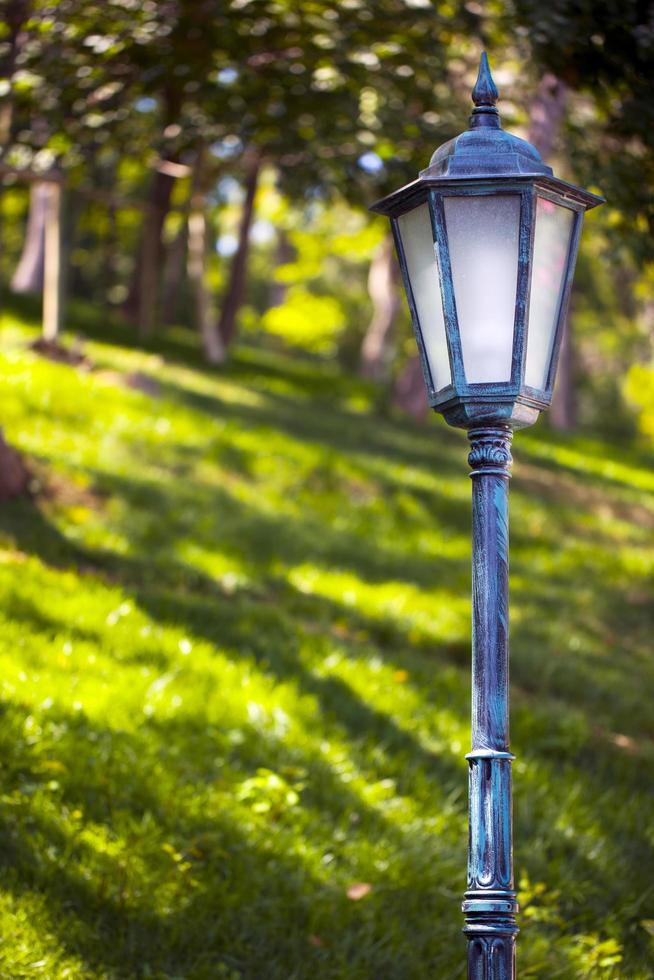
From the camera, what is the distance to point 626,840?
5.57 m

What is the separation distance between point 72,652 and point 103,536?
9.33 ft

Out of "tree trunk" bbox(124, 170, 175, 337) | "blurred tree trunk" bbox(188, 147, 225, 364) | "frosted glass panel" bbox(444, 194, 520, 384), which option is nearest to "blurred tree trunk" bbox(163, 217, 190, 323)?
"tree trunk" bbox(124, 170, 175, 337)

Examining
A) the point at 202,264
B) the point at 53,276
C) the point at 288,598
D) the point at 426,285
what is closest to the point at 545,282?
the point at 426,285

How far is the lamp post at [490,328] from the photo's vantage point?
115 inches

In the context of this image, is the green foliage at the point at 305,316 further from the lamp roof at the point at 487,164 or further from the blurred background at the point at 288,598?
the lamp roof at the point at 487,164

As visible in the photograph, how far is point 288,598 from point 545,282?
568 centimetres

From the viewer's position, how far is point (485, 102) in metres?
3.23

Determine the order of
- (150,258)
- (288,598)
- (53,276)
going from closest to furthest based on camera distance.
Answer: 1. (288,598)
2. (53,276)
3. (150,258)

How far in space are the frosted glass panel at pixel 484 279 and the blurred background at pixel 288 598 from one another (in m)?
2.39

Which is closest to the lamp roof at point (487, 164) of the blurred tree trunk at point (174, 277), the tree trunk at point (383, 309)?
the tree trunk at point (383, 309)

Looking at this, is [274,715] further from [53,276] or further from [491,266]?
[53,276]

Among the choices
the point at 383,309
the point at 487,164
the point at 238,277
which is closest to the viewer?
the point at 487,164

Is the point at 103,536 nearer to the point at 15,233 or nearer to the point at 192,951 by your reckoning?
the point at 192,951

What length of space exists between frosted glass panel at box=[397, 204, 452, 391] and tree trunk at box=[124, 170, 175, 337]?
14.0m
